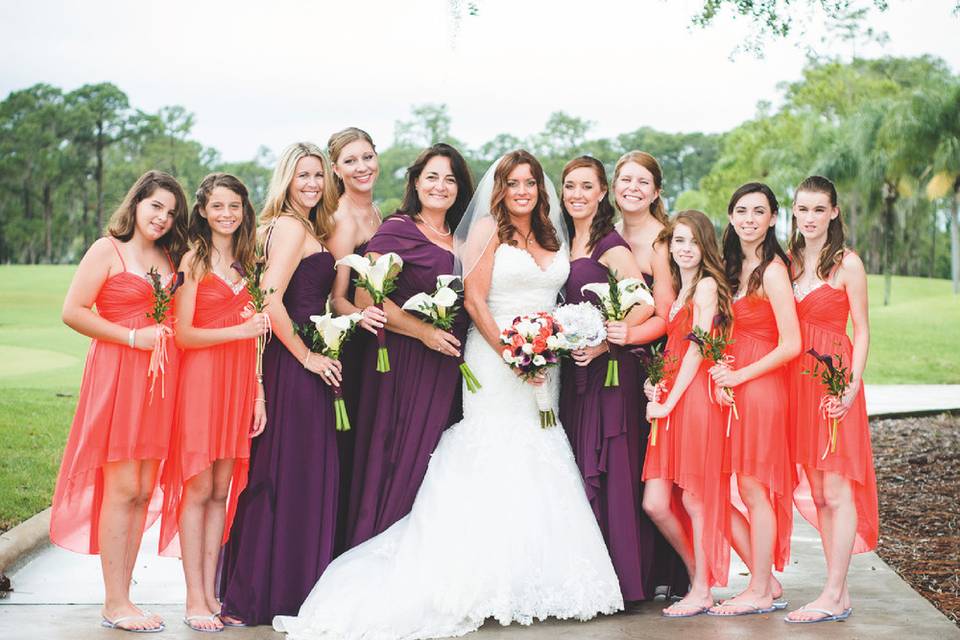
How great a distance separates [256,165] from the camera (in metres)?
66.2

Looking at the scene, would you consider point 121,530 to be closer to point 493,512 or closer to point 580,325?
point 493,512

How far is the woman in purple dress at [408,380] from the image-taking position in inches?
237

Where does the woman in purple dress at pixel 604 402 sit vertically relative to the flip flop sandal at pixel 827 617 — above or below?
above

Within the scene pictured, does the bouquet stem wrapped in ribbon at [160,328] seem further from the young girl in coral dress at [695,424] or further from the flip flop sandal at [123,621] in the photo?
the young girl in coral dress at [695,424]

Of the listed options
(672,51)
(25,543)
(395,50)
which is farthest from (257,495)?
(672,51)

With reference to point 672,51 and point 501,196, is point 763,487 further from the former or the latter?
point 672,51

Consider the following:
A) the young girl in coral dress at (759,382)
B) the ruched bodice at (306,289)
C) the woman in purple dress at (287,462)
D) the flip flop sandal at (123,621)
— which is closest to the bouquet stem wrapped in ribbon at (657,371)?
the young girl in coral dress at (759,382)

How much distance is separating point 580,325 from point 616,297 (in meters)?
0.27

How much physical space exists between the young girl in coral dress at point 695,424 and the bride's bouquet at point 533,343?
67 cm

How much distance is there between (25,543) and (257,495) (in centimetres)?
272

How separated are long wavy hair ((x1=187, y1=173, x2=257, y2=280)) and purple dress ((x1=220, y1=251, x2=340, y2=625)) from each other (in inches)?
13.2

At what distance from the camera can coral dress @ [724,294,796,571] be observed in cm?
576

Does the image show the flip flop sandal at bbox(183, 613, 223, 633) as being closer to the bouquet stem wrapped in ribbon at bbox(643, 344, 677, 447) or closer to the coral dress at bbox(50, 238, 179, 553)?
the coral dress at bbox(50, 238, 179, 553)

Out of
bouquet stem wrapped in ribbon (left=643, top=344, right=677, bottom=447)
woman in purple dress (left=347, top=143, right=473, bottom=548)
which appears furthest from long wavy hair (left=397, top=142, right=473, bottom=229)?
bouquet stem wrapped in ribbon (left=643, top=344, right=677, bottom=447)
